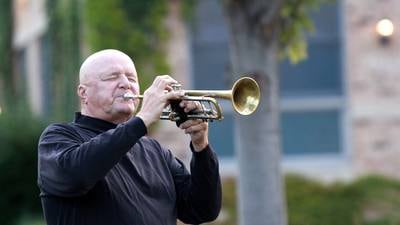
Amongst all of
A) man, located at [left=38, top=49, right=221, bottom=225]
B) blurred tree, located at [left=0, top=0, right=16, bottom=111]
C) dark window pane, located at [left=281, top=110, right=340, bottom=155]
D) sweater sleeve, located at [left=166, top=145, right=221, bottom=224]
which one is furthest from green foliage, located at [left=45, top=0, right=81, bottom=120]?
man, located at [left=38, top=49, right=221, bottom=225]

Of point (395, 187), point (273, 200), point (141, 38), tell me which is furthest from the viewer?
point (141, 38)

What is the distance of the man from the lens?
484 cm

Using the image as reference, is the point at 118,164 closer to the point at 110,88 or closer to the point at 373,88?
the point at 110,88

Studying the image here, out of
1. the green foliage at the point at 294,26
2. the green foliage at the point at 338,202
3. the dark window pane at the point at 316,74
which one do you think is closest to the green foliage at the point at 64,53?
the green foliage at the point at 338,202

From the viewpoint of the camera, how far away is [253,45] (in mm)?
8586

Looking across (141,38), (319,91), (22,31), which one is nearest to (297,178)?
(319,91)

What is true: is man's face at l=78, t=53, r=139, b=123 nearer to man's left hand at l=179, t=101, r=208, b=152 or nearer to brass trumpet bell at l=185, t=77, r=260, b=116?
man's left hand at l=179, t=101, r=208, b=152

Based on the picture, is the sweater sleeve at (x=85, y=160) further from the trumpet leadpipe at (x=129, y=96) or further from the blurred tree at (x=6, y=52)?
the blurred tree at (x=6, y=52)

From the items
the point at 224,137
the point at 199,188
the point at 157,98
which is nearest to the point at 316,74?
the point at 224,137

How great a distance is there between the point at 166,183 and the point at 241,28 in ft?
11.3

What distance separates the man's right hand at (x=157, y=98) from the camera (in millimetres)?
4918

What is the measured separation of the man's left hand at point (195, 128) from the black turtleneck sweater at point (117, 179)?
1.9 inches

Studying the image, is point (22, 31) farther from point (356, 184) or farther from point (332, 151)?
point (356, 184)

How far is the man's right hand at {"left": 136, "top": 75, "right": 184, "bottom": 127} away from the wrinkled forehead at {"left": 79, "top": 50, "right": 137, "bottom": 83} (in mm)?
259
